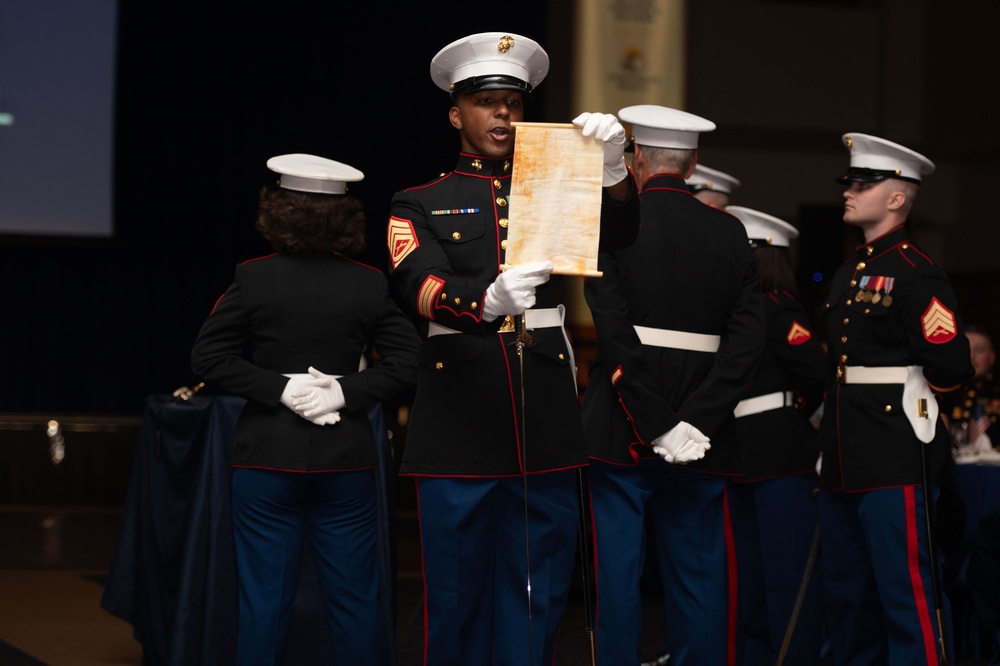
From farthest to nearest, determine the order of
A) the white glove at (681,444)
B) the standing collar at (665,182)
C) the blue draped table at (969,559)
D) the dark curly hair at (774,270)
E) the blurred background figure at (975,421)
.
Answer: the blurred background figure at (975,421) < the blue draped table at (969,559) < the dark curly hair at (774,270) < the standing collar at (665,182) < the white glove at (681,444)

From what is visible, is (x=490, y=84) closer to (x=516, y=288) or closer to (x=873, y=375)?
(x=516, y=288)

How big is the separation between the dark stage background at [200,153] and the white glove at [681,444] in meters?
5.75

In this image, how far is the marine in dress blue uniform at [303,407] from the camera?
280 cm

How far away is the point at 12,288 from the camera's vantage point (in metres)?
8.20

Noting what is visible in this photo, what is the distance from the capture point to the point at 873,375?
3.03m

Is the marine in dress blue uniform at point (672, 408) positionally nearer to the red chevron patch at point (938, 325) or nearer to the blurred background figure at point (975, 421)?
the red chevron patch at point (938, 325)

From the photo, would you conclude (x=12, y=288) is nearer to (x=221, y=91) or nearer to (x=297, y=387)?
(x=221, y=91)

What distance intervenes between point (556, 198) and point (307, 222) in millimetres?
953

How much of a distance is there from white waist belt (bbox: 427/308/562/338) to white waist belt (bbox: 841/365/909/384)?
1.07 m

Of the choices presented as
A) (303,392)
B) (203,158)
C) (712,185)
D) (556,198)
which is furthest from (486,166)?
(203,158)

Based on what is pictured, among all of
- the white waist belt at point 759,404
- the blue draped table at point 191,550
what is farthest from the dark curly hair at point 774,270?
the blue draped table at point 191,550

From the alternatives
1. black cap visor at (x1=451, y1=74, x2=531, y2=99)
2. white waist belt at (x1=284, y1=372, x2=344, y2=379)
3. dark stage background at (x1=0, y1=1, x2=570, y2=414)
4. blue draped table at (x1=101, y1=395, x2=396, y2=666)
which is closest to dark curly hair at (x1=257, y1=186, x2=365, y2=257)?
white waist belt at (x1=284, y1=372, x2=344, y2=379)

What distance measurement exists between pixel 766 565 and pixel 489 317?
1742 millimetres

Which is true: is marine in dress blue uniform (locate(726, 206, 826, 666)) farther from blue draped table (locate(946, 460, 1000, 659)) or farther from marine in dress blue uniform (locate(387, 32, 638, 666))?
marine in dress blue uniform (locate(387, 32, 638, 666))
